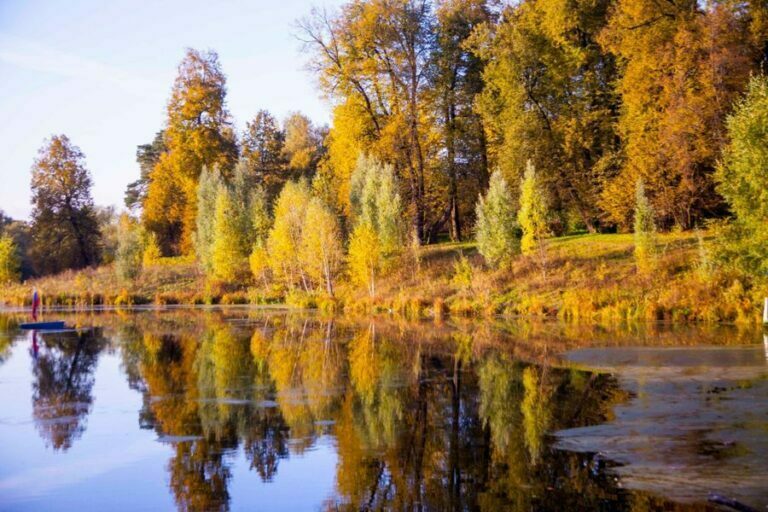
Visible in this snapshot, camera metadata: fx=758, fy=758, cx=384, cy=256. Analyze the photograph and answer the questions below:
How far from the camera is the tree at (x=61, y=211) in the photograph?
211 feet

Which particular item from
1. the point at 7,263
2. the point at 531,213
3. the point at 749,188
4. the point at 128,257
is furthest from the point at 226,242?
the point at 749,188

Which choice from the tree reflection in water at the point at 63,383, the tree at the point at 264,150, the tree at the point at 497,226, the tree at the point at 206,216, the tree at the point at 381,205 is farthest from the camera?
the tree at the point at 264,150

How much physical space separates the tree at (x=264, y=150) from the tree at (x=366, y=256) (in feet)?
90.1

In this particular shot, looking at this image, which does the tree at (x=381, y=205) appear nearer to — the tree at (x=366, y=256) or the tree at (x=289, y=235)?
the tree at (x=366, y=256)

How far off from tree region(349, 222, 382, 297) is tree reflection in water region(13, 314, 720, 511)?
1385 centimetres

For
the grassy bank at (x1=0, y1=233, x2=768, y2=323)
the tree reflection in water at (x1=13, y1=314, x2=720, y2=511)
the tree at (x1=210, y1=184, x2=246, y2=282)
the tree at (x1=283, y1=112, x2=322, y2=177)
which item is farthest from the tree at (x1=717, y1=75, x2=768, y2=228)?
the tree at (x1=283, y1=112, x2=322, y2=177)

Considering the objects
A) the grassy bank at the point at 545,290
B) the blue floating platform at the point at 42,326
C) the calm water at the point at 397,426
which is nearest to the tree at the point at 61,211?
the grassy bank at the point at 545,290

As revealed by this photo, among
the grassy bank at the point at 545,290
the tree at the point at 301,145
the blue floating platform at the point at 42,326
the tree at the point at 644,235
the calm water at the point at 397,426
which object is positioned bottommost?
the calm water at the point at 397,426

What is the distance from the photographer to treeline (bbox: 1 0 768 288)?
114ft

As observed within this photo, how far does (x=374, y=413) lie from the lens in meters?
13.9

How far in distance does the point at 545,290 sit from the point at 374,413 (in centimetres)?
2146

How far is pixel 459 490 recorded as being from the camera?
9.23m

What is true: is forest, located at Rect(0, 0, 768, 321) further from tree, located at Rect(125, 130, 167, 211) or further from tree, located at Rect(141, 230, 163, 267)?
tree, located at Rect(125, 130, 167, 211)

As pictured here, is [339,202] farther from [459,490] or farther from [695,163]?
[459,490]
